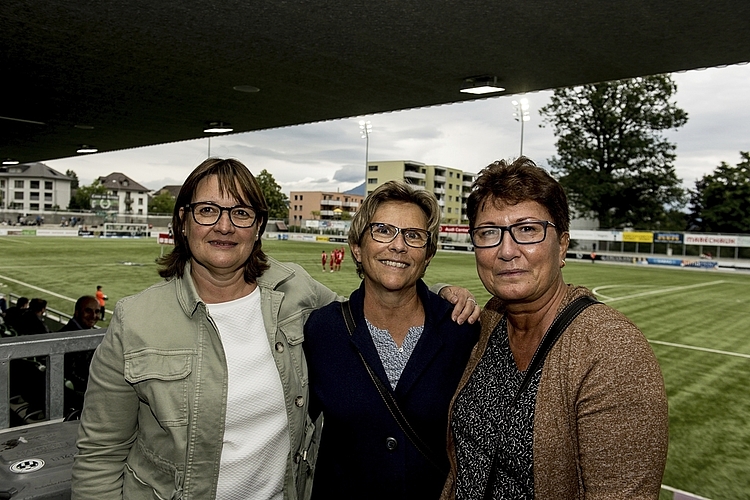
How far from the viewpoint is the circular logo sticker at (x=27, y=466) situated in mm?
2305

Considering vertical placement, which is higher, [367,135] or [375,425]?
[367,135]

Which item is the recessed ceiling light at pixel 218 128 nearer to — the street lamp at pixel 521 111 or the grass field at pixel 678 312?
the grass field at pixel 678 312

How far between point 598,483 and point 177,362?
144 cm

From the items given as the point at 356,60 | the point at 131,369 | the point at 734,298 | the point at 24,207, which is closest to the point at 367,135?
the point at 734,298

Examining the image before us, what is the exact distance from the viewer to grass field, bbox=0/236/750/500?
7.71 meters

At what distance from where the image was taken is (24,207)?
106 m

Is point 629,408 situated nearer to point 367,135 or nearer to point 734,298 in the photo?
point 734,298

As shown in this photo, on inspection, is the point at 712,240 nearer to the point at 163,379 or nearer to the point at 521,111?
the point at 521,111

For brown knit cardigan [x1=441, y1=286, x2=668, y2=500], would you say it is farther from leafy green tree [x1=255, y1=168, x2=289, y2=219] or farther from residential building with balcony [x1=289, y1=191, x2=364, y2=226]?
residential building with balcony [x1=289, y1=191, x2=364, y2=226]

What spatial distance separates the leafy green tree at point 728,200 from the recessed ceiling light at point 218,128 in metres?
54.2

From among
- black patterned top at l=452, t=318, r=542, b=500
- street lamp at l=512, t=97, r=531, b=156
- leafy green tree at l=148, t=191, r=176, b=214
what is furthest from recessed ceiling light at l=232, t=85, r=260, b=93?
leafy green tree at l=148, t=191, r=176, b=214

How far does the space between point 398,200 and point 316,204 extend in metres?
115

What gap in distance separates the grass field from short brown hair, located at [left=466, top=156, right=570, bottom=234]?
5.62m

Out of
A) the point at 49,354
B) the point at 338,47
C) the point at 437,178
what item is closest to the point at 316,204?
the point at 437,178
